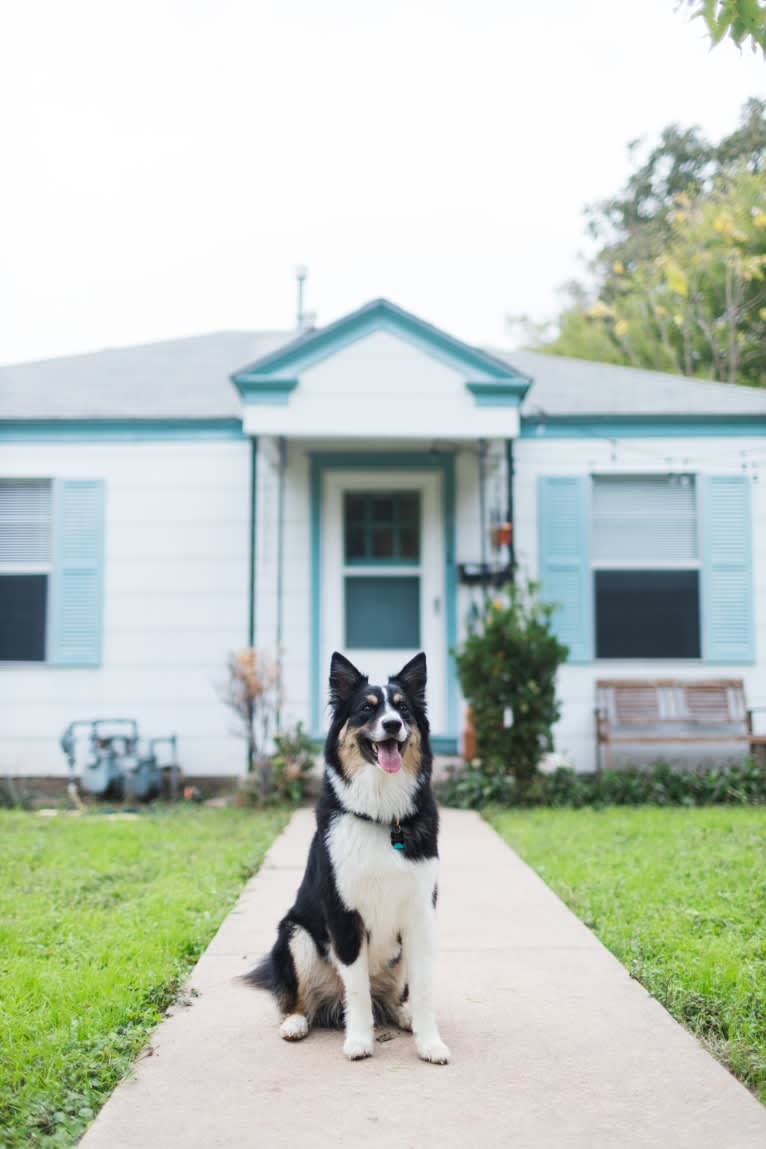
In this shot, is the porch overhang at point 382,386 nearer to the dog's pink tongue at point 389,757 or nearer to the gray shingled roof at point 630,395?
the gray shingled roof at point 630,395

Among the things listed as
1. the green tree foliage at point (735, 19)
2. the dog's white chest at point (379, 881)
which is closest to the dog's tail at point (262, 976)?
the dog's white chest at point (379, 881)

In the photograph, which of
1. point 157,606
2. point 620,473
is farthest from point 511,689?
point 157,606

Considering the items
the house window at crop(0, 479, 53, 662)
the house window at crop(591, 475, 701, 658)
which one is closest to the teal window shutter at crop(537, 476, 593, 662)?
the house window at crop(591, 475, 701, 658)

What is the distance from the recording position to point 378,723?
3.18 m

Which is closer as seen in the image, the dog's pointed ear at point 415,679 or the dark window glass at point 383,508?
the dog's pointed ear at point 415,679

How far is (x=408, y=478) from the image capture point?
31.9 ft

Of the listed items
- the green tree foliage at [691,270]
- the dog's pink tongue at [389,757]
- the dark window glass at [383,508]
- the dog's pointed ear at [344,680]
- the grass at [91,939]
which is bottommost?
the grass at [91,939]

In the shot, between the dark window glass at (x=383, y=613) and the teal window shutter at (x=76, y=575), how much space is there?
2.38m

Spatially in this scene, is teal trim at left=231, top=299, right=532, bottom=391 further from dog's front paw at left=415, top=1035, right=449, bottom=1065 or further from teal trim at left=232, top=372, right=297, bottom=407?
dog's front paw at left=415, top=1035, right=449, bottom=1065

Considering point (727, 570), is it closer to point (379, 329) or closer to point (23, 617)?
point (379, 329)

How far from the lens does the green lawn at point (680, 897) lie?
11.8 ft

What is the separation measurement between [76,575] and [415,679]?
6.75 m

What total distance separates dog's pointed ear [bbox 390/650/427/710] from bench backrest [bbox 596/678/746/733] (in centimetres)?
602

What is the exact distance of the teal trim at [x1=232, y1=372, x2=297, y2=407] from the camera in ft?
28.8
